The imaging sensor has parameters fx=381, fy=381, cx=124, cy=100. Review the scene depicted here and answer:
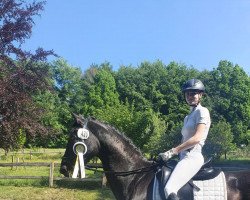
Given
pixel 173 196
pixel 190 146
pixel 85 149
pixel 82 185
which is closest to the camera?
pixel 173 196

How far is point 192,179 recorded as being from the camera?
459cm

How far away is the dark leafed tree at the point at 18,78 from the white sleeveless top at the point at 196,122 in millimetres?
7891

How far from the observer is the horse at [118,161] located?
4785mm

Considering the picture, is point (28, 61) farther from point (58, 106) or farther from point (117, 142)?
point (58, 106)

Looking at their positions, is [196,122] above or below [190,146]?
above

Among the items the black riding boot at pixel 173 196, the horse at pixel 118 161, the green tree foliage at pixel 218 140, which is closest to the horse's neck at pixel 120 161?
the horse at pixel 118 161

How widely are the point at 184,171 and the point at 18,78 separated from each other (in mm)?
8853

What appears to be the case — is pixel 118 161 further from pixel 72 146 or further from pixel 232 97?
pixel 232 97

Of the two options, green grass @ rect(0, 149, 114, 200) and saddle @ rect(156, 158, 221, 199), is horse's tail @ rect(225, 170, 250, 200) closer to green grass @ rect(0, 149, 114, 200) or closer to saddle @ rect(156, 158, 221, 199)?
saddle @ rect(156, 158, 221, 199)

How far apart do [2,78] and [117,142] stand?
7.69m

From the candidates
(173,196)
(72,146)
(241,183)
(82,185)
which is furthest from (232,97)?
(173,196)

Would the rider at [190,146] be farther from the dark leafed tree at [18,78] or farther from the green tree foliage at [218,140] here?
the green tree foliage at [218,140]

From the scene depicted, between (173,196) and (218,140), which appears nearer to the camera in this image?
(173,196)

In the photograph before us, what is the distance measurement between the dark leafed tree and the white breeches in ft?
26.3
